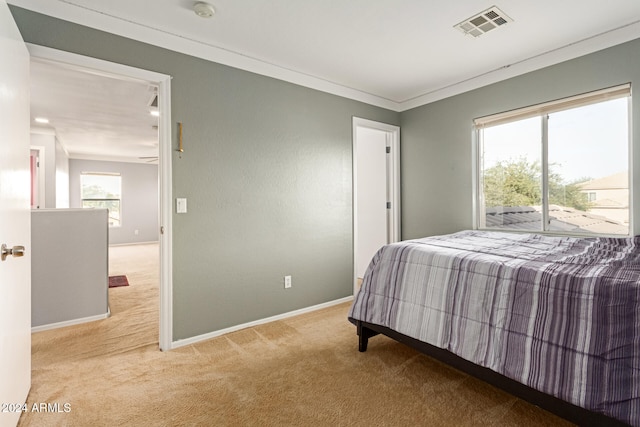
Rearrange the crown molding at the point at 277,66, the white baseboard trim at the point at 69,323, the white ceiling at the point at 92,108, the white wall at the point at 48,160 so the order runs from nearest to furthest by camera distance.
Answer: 1. the crown molding at the point at 277,66
2. the white baseboard trim at the point at 69,323
3. the white ceiling at the point at 92,108
4. the white wall at the point at 48,160

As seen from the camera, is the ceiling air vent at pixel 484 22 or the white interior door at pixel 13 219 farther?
the ceiling air vent at pixel 484 22

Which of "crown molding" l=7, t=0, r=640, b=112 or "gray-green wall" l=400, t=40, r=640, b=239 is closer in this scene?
"crown molding" l=7, t=0, r=640, b=112

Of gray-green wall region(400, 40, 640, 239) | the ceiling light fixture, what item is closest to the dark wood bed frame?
gray-green wall region(400, 40, 640, 239)

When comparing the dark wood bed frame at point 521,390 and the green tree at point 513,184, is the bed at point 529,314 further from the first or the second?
the green tree at point 513,184

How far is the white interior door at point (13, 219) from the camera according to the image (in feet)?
4.52

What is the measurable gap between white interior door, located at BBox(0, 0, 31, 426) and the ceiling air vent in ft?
9.02

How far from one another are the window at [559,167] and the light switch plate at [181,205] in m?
2.97

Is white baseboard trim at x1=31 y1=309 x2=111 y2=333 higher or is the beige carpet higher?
white baseboard trim at x1=31 y1=309 x2=111 y2=333

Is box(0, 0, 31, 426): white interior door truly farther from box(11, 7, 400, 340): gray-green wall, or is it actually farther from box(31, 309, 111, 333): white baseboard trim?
box(31, 309, 111, 333): white baseboard trim

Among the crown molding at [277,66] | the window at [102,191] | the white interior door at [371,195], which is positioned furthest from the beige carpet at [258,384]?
the window at [102,191]

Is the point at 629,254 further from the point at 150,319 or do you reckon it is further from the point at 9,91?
the point at 150,319

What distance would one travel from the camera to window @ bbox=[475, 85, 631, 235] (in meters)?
2.70

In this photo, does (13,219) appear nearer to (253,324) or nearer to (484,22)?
(253,324)

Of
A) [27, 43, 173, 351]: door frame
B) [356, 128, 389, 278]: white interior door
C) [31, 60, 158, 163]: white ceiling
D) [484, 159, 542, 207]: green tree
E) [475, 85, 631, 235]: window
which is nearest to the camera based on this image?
[27, 43, 173, 351]: door frame
